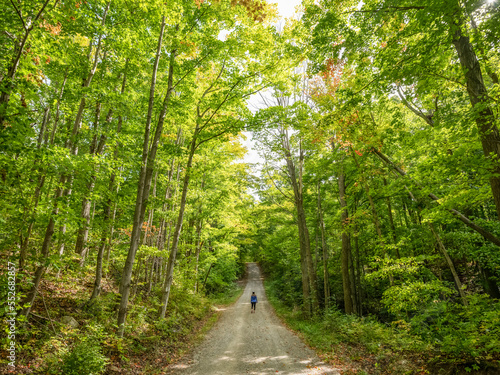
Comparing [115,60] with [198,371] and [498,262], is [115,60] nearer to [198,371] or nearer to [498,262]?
[198,371]

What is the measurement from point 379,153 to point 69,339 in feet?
36.9

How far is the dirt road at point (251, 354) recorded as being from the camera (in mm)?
6113

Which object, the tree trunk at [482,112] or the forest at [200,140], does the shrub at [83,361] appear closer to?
the forest at [200,140]

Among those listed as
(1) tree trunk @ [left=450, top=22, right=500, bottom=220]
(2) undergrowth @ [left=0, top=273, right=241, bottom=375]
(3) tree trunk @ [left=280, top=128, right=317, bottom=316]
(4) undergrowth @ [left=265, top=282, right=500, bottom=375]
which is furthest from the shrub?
(3) tree trunk @ [left=280, top=128, right=317, bottom=316]

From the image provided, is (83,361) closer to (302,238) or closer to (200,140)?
(200,140)

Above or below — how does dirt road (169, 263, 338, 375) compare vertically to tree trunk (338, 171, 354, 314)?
below

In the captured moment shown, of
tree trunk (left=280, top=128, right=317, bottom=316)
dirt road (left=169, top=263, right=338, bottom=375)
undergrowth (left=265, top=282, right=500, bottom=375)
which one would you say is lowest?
dirt road (left=169, top=263, right=338, bottom=375)

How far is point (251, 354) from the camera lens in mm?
7469

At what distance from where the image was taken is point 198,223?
16609 mm

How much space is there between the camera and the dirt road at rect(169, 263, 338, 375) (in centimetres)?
611

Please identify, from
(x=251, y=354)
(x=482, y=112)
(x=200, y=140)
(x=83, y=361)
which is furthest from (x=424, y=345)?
(x=200, y=140)

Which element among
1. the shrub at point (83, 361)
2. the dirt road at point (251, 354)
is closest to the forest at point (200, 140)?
the shrub at point (83, 361)

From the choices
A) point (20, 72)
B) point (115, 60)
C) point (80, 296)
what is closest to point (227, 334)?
point (80, 296)

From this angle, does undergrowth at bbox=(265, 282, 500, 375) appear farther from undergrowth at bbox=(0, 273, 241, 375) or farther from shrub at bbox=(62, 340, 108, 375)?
shrub at bbox=(62, 340, 108, 375)
